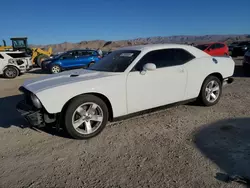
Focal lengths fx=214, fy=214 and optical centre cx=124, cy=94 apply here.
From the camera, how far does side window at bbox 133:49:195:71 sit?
4.07 m

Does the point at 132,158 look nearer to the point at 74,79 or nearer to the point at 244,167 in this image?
the point at 244,167

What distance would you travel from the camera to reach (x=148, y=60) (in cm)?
411

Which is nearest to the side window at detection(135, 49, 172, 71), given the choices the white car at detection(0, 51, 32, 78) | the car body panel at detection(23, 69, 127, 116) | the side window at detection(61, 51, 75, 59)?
the car body panel at detection(23, 69, 127, 116)

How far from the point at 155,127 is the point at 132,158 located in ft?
3.75

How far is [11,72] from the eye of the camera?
40.1 ft

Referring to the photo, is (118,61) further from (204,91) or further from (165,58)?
(204,91)

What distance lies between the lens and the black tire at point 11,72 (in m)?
12.1

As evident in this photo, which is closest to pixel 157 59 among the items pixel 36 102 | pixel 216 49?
pixel 36 102

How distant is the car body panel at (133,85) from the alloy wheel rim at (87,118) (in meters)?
0.25

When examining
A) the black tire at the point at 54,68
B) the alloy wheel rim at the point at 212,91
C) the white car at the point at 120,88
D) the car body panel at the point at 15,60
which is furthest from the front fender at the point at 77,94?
the black tire at the point at 54,68

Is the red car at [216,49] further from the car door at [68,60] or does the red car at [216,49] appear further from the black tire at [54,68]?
the black tire at [54,68]

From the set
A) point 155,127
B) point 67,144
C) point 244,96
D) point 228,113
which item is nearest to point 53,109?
point 67,144

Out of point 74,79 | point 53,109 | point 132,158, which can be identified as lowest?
point 132,158

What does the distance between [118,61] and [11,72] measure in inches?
402
